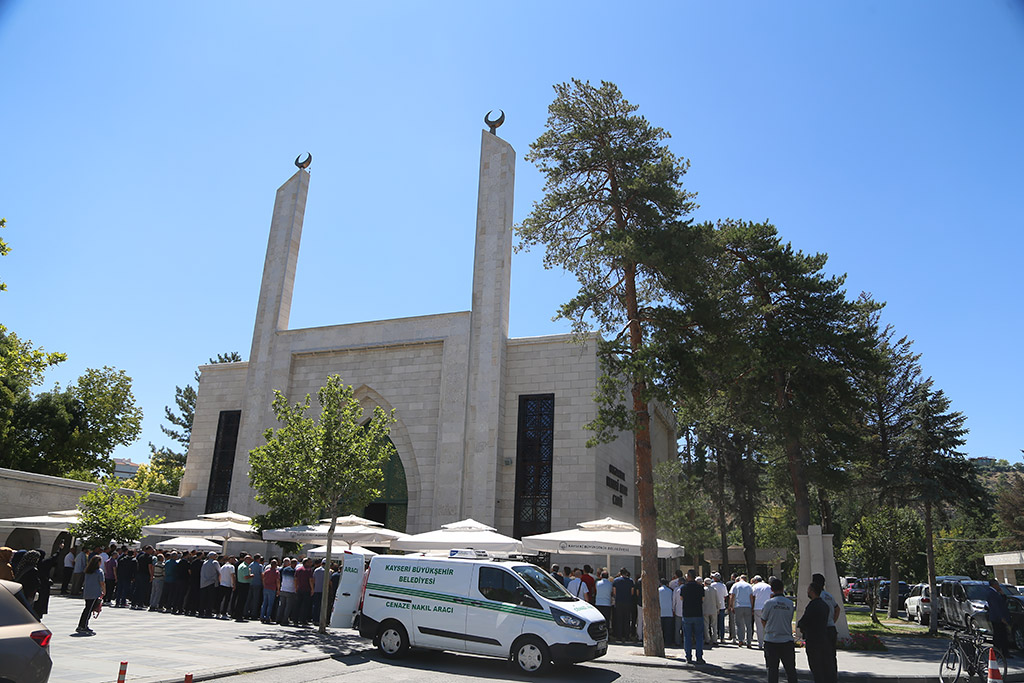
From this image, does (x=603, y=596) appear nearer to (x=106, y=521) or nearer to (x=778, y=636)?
(x=778, y=636)

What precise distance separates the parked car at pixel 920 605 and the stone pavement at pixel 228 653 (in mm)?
8869

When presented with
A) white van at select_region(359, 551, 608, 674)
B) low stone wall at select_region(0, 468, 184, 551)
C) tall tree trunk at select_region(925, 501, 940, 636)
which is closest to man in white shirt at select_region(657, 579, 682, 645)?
white van at select_region(359, 551, 608, 674)

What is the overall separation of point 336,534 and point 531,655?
9034mm

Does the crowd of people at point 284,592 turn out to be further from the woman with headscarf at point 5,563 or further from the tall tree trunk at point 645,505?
the woman with headscarf at point 5,563

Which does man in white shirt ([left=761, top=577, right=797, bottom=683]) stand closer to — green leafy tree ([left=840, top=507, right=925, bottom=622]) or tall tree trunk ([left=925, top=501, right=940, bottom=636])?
tall tree trunk ([left=925, top=501, right=940, bottom=636])

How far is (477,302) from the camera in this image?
25547mm

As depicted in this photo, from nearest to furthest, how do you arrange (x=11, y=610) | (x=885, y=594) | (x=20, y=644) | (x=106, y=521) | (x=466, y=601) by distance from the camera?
(x=20, y=644) → (x=11, y=610) → (x=466, y=601) → (x=106, y=521) → (x=885, y=594)

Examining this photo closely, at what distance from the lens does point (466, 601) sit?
1146cm

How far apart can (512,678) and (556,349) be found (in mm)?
14928

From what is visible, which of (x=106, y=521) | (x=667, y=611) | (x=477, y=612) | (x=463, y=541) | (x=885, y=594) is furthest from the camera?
(x=885, y=594)

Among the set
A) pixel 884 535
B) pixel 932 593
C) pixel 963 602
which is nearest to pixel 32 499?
pixel 963 602

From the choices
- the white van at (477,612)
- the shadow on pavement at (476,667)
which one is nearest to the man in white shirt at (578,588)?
the shadow on pavement at (476,667)

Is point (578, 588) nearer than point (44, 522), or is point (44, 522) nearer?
point (578, 588)

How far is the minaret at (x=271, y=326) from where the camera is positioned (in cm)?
2766
